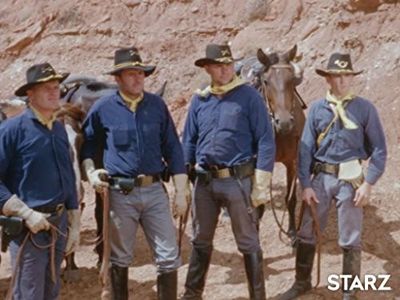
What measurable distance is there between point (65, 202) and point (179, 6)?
1208 cm

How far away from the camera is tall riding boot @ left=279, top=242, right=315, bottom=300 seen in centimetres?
673

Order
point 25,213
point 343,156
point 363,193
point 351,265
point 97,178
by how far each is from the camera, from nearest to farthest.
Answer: point 25,213, point 97,178, point 363,193, point 343,156, point 351,265

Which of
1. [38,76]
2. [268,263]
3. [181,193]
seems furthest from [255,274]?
[38,76]

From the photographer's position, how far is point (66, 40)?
17.2 m

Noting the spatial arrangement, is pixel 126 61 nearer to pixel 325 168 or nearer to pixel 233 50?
pixel 325 168

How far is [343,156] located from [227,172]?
43.1 inches

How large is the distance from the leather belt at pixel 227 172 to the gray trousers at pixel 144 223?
0.48m

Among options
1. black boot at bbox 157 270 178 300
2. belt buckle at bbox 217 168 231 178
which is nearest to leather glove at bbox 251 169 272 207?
belt buckle at bbox 217 168 231 178

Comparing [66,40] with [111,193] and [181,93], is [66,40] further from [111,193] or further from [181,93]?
[111,193]

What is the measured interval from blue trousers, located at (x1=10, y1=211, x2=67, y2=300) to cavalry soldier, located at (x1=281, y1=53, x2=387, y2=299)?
2460 millimetres

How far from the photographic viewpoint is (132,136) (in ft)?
19.0

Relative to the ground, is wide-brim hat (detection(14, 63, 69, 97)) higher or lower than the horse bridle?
higher

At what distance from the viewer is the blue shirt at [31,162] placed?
507cm

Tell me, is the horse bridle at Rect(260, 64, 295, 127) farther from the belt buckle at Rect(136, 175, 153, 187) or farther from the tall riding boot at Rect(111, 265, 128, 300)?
the tall riding boot at Rect(111, 265, 128, 300)
